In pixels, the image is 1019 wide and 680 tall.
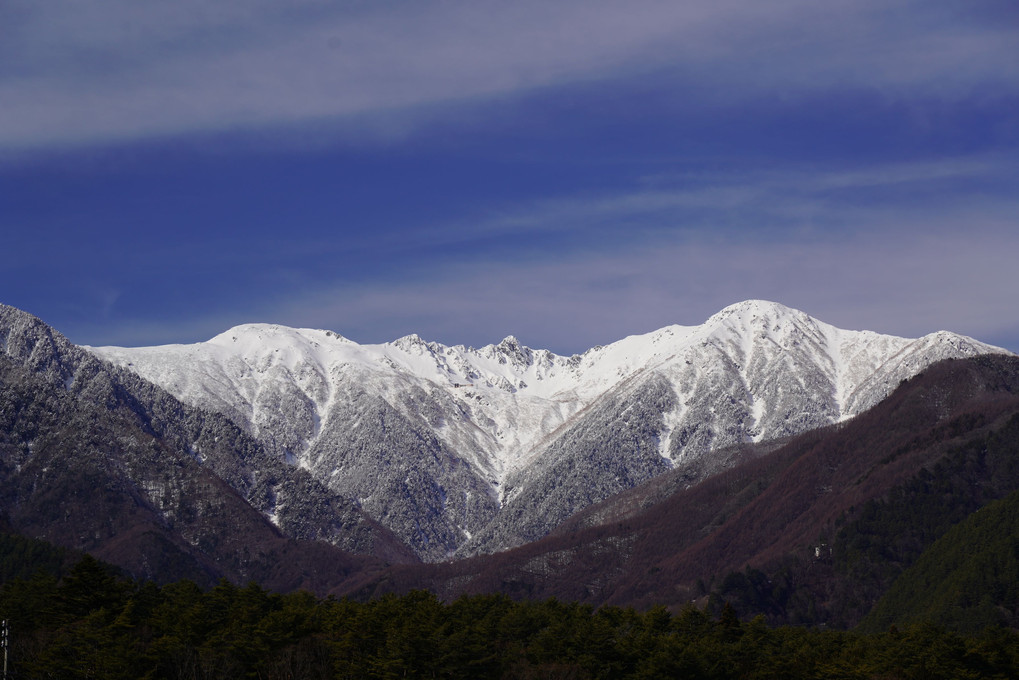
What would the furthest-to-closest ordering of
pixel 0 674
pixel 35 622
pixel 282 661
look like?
pixel 35 622, pixel 282 661, pixel 0 674

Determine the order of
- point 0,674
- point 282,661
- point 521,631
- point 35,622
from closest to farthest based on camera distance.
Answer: point 0,674 → point 282,661 → point 35,622 → point 521,631

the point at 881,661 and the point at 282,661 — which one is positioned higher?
the point at 282,661

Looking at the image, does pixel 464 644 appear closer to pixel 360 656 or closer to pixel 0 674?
pixel 360 656

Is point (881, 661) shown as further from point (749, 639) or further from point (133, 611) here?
point (133, 611)

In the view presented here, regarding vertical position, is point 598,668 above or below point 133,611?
below

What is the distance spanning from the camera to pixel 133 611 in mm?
185375

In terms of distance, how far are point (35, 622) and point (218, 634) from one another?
26798mm

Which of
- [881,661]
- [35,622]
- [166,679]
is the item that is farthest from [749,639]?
[35,622]

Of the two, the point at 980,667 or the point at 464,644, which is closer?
the point at 464,644

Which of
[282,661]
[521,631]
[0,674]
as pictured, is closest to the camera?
[0,674]

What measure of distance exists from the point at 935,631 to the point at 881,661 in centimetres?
2034

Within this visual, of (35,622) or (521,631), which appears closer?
(35,622)

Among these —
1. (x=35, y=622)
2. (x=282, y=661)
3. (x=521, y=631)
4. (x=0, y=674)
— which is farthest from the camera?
(x=521, y=631)

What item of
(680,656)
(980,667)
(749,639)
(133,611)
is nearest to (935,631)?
(980,667)
